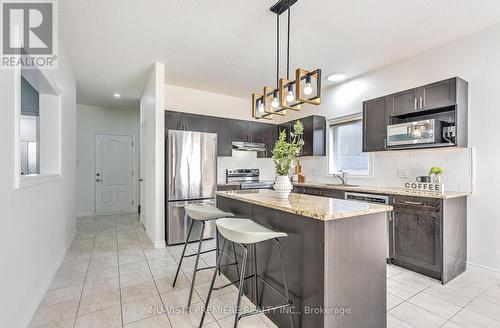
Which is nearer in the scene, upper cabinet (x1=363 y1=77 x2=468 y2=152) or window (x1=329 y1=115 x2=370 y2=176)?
upper cabinet (x1=363 y1=77 x2=468 y2=152)

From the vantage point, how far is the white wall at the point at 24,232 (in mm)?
1511

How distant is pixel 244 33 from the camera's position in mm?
2768

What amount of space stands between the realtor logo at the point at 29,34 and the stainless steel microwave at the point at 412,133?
384 centimetres

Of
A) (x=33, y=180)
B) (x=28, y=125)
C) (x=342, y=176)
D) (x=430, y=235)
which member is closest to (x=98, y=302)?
(x=33, y=180)

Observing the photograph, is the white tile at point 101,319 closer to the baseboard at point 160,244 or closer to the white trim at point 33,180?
the white trim at point 33,180

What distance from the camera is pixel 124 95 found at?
5117 millimetres

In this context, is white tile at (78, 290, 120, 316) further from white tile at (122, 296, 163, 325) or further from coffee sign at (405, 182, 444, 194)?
coffee sign at (405, 182, 444, 194)

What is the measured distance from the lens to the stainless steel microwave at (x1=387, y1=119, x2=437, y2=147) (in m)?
2.85

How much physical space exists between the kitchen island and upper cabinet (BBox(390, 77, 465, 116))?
194cm

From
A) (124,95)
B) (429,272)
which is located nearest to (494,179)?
(429,272)

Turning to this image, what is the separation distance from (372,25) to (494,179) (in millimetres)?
2103

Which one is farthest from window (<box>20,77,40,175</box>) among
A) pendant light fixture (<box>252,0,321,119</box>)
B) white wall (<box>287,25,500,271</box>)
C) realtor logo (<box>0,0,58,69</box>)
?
white wall (<box>287,25,500,271</box>)

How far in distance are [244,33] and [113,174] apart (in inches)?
201

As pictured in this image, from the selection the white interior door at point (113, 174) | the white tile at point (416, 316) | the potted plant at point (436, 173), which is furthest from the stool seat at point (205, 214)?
the white interior door at point (113, 174)
